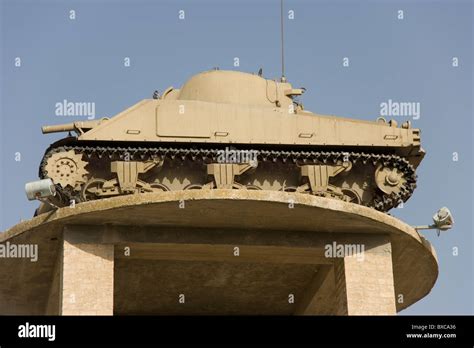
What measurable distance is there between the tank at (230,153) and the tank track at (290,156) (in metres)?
0.02

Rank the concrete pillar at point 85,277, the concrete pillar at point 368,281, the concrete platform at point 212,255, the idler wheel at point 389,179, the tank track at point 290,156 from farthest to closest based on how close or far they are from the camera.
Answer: the idler wheel at point 389,179, the tank track at point 290,156, the concrete pillar at point 368,281, the concrete platform at point 212,255, the concrete pillar at point 85,277

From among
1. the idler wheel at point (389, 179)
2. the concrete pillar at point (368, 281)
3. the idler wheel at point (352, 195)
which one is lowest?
the concrete pillar at point (368, 281)

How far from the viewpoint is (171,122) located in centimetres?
2711

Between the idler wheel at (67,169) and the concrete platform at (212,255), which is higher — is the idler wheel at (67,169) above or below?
above

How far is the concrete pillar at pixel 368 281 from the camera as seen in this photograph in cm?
2552

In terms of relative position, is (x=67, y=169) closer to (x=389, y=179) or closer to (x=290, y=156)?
(x=290, y=156)

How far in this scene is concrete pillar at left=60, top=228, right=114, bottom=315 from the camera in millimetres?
24531

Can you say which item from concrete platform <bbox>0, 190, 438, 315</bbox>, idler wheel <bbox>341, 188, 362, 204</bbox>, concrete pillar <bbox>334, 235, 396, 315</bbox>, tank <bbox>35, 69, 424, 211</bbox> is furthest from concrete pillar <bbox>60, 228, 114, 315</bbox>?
idler wheel <bbox>341, 188, 362, 204</bbox>

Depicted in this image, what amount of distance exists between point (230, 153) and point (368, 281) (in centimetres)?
383

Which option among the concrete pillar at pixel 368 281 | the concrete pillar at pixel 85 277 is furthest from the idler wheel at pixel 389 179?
the concrete pillar at pixel 85 277

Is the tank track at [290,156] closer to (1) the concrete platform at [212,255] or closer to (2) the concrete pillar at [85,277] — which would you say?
(1) the concrete platform at [212,255]

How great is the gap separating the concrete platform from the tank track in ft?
3.90
